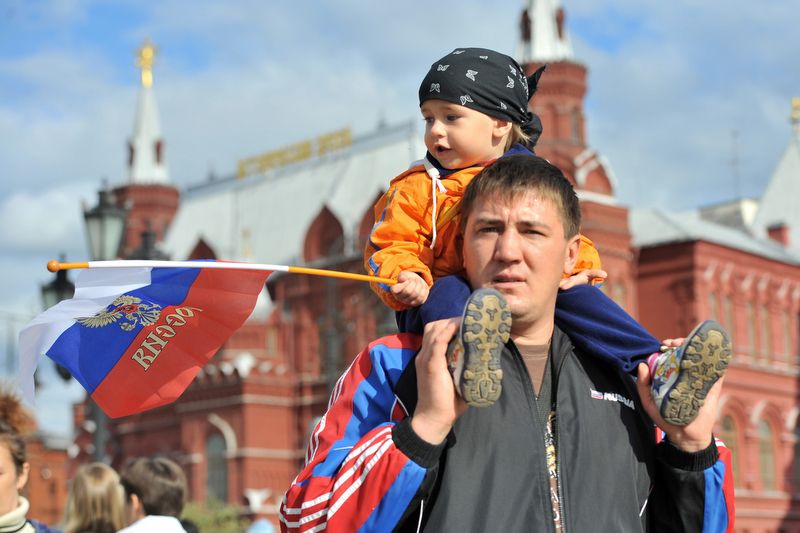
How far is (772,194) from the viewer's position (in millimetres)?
54344

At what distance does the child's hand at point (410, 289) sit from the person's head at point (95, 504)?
3.25 meters

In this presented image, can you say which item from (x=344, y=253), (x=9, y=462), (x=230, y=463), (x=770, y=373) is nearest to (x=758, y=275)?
(x=770, y=373)

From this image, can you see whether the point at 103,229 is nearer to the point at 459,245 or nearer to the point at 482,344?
the point at 459,245

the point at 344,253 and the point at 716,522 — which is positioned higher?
the point at 344,253

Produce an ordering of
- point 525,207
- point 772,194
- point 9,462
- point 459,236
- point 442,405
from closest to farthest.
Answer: point 442,405, point 525,207, point 459,236, point 9,462, point 772,194

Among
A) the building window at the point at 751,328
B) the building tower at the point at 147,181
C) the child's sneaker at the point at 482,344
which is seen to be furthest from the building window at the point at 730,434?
the child's sneaker at the point at 482,344

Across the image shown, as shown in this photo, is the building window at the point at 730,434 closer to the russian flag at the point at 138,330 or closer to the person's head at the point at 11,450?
the person's head at the point at 11,450

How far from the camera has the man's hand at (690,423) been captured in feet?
11.0

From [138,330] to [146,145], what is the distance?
5314cm

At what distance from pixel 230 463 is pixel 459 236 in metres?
39.8

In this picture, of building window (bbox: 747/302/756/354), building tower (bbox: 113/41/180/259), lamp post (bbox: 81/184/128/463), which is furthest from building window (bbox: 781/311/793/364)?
lamp post (bbox: 81/184/128/463)

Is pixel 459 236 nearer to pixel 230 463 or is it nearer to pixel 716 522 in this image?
pixel 716 522

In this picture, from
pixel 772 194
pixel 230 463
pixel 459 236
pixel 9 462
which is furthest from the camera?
pixel 772 194

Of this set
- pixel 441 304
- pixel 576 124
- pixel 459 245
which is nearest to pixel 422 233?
pixel 459 245
